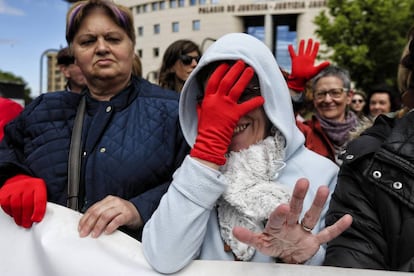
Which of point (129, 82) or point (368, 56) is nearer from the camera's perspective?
point (129, 82)

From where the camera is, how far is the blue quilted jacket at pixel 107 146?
1.63 m

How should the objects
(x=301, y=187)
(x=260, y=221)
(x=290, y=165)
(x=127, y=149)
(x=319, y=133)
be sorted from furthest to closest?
(x=319, y=133), (x=127, y=149), (x=290, y=165), (x=260, y=221), (x=301, y=187)

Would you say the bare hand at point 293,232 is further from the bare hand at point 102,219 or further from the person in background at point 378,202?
the bare hand at point 102,219

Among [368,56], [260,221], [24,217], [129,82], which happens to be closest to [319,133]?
[129,82]

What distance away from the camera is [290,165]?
1448mm

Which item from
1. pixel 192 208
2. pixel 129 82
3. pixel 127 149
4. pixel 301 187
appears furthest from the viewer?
pixel 129 82

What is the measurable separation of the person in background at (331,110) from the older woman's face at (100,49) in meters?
2.00

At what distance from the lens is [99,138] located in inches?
66.4

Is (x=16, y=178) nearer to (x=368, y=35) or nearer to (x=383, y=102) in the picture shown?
(x=383, y=102)

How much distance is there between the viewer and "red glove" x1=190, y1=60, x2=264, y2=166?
1222 mm

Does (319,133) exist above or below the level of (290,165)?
below

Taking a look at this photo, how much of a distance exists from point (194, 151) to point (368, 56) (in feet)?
65.7

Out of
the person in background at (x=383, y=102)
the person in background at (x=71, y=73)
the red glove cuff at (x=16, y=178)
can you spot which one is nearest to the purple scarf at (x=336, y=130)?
the person in background at (x=383, y=102)

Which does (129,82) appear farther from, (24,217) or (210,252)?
(210,252)
